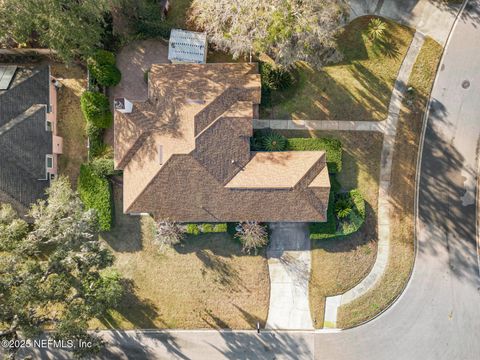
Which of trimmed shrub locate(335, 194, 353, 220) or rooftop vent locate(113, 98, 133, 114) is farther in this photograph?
trimmed shrub locate(335, 194, 353, 220)

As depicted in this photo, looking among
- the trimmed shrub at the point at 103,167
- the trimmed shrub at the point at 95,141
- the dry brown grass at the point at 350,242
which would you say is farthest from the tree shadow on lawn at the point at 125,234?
the dry brown grass at the point at 350,242

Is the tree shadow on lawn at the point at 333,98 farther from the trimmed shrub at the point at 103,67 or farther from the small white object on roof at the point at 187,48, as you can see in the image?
the trimmed shrub at the point at 103,67

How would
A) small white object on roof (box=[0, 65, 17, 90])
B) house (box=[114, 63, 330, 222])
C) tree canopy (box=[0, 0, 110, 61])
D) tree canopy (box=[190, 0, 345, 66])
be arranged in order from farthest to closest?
small white object on roof (box=[0, 65, 17, 90]) → house (box=[114, 63, 330, 222]) → tree canopy (box=[0, 0, 110, 61]) → tree canopy (box=[190, 0, 345, 66])

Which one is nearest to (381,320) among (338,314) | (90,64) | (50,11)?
(338,314)

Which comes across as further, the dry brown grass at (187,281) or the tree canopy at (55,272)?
the dry brown grass at (187,281)

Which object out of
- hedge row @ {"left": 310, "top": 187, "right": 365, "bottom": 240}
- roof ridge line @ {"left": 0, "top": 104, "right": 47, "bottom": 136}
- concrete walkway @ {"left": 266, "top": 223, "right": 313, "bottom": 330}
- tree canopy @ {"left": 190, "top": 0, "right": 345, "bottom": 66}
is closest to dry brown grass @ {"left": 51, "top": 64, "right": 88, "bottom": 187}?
roof ridge line @ {"left": 0, "top": 104, "right": 47, "bottom": 136}

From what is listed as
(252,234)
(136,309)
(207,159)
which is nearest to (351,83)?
(207,159)

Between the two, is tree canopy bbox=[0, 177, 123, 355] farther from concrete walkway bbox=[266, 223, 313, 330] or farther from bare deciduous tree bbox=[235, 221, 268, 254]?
concrete walkway bbox=[266, 223, 313, 330]
